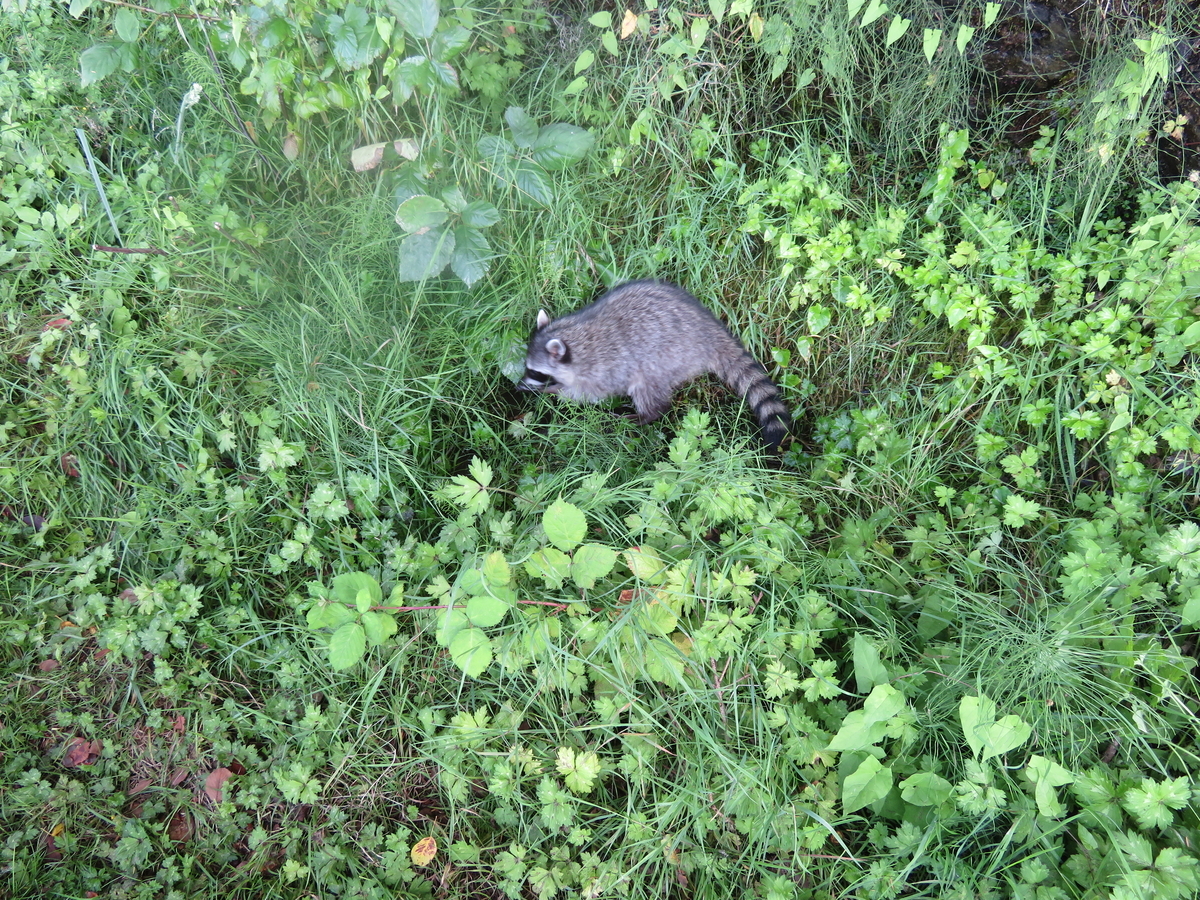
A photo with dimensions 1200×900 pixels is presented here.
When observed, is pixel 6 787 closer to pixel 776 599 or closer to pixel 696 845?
pixel 696 845

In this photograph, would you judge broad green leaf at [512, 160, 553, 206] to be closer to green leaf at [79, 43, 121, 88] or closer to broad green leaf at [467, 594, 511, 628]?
green leaf at [79, 43, 121, 88]

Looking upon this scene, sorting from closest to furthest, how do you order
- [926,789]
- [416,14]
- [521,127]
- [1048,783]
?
[1048,783]
[926,789]
[416,14]
[521,127]

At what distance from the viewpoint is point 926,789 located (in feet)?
6.64

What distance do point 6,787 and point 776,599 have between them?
2.81 m

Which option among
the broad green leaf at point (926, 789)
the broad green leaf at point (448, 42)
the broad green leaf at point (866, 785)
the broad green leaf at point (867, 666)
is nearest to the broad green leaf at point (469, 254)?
the broad green leaf at point (448, 42)

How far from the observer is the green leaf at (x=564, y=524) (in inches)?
82.7

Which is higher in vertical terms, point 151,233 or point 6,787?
point 151,233

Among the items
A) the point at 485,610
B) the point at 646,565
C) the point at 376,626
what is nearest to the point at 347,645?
the point at 376,626

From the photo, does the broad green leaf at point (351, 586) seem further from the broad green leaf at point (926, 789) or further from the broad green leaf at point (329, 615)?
the broad green leaf at point (926, 789)

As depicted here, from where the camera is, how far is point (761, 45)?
3.10 m

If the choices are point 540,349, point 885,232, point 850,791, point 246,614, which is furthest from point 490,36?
point 850,791

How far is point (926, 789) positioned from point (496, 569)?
1.46m

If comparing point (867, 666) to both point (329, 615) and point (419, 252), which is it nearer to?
point (329, 615)

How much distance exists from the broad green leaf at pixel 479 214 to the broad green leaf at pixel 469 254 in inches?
1.2
